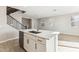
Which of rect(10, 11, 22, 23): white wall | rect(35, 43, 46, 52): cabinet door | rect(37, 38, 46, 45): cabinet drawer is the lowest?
rect(35, 43, 46, 52): cabinet door

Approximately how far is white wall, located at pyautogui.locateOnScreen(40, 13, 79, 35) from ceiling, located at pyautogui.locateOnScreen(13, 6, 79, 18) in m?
0.05

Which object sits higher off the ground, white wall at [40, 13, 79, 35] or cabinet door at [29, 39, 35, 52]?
white wall at [40, 13, 79, 35]

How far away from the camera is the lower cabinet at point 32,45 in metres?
1.01

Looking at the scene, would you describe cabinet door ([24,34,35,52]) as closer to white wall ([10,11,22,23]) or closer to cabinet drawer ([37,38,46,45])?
cabinet drawer ([37,38,46,45])

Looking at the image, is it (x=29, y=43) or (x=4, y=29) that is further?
(x=29, y=43)

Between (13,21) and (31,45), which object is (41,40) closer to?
(31,45)

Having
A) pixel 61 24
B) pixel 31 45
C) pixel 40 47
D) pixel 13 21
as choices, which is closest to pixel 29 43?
pixel 31 45

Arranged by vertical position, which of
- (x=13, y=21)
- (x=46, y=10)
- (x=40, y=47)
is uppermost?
(x=46, y=10)

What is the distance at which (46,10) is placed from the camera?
3.34 feet

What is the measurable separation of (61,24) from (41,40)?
32 centimetres

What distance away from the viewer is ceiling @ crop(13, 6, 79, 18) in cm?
95

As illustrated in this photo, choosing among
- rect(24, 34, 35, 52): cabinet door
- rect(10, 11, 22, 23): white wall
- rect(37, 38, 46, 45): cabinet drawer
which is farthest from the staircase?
rect(37, 38, 46, 45): cabinet drawer
